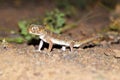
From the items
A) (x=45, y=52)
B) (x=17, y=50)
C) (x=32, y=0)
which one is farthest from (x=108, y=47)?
(x=32, y=0)

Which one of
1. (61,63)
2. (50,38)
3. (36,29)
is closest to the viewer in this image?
(61,63)

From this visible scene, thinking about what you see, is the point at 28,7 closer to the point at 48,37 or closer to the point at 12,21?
the point at 12,21

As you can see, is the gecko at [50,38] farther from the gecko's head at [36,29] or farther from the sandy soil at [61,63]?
the sandy soil at [61,63]

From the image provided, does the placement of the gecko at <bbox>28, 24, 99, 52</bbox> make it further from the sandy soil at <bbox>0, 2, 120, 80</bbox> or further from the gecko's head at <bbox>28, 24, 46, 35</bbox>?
the sandy soil at <bbox>0, 2, 120, 80</bbox>

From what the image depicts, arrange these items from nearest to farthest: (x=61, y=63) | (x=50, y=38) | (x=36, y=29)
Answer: (x=61, y=63) → (x=36, y=29) → (x=50, y=38)

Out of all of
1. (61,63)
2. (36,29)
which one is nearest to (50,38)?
(36,29)

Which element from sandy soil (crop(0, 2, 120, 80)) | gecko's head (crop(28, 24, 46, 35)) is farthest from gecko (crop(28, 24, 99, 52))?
sandy soil (crop(0, 2, 120, 80))

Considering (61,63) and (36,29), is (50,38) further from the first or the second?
(61,63)

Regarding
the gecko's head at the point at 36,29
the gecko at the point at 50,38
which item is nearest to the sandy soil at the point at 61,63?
the gecko at the point at 50,38

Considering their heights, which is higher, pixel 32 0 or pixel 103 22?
pixel 32 0

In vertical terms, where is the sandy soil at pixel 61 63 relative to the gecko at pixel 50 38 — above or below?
below

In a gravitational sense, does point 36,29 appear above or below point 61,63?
above
